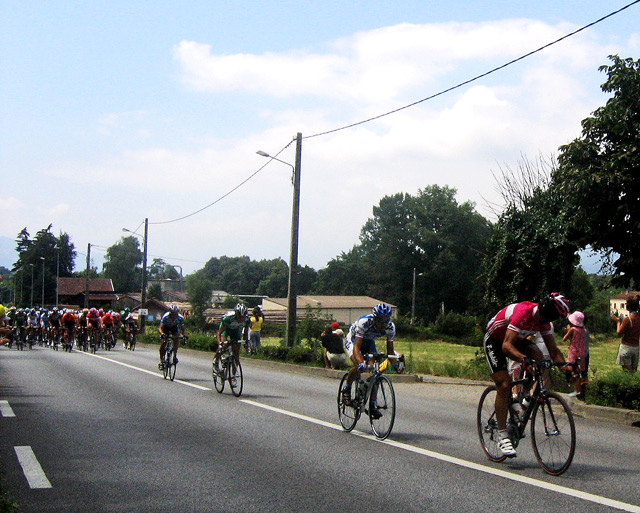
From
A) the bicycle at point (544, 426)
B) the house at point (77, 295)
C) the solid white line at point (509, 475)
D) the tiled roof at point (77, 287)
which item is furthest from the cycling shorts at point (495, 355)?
the tiled roof at point (77, 287)

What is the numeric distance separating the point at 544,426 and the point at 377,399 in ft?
8.37

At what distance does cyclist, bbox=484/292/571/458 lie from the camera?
7090 mm

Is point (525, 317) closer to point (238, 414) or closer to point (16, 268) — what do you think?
point (238, 414)

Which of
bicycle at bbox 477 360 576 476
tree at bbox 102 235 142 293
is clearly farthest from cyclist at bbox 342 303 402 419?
tree at bbox 102 235 142 293

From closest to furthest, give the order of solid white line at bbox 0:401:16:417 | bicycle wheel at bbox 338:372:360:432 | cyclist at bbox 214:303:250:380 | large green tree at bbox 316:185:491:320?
bicycle wheel at bbox 338:372:360:432 → solid white line at bbox 0:401:16:417 → cyclist at bbox 214:303:250:380 → large green tree at bbox 316:185:491:320

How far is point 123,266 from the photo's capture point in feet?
475

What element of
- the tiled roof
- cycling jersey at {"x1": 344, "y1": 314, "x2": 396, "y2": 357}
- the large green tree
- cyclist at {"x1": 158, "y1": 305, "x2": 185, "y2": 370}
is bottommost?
cyclist at {"x1": 158, "y1": 305, "x2": 185, "y2": 370}

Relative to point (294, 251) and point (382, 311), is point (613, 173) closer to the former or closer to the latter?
point (382, 311)

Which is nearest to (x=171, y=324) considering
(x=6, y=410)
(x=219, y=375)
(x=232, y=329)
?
(x=219, y=375)

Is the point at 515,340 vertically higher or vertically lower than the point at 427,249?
lower

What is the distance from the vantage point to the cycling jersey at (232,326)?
14367 mm

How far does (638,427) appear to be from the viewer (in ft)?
36.1

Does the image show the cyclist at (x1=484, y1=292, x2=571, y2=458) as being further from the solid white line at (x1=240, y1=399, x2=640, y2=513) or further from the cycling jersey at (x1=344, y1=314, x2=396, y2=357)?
the cycling jersey at (x1=344, y1=314, x2=396, y2=357)

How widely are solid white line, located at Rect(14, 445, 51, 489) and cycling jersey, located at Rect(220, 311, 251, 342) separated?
5992 mm
